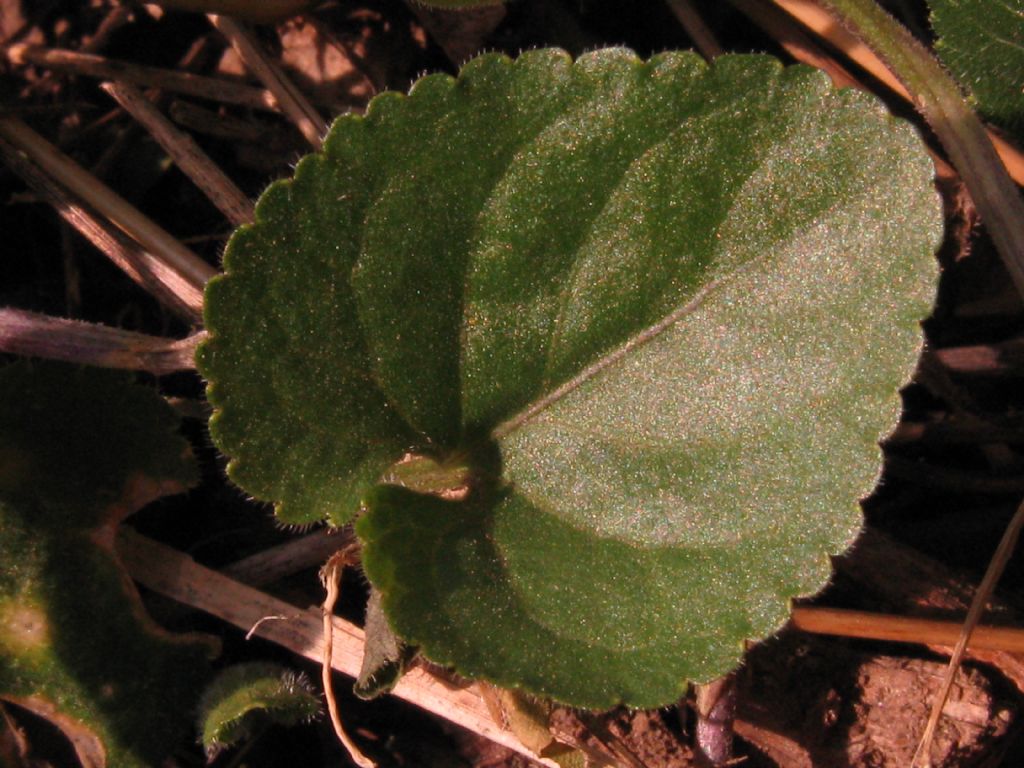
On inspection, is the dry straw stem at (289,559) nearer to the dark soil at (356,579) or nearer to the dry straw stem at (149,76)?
the dark soil at (356,579)

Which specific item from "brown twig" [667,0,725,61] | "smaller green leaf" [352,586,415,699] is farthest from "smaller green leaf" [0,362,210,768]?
"brown twig" [667,0,725,61]

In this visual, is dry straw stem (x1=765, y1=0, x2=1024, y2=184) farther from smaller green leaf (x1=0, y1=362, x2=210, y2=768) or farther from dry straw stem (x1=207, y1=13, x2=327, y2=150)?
smaller green leaf (x1=0, y1=362, x2=210, y2=768)

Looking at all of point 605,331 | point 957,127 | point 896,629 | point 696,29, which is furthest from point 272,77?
point 896,629

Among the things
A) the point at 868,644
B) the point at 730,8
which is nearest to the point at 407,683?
the point at 868,644

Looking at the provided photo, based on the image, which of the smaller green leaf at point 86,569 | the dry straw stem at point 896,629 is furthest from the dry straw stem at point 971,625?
the smaller green leaf at point 86,569

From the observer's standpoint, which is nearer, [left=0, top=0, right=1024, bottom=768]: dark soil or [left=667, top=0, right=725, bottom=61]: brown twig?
[left=0, top=0, right=1024, bottom=768]: dark soil

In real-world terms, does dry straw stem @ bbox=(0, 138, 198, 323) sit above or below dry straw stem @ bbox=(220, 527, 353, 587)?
above

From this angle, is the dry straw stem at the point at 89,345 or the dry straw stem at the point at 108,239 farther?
the dry straw stem at the point at 108,239

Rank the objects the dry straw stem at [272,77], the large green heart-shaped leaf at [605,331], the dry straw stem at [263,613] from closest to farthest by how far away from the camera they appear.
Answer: the large green heart-shaped leaf at [605,331] → the dry straw stem at [263,613] → the dry straw stem at [272,77]
